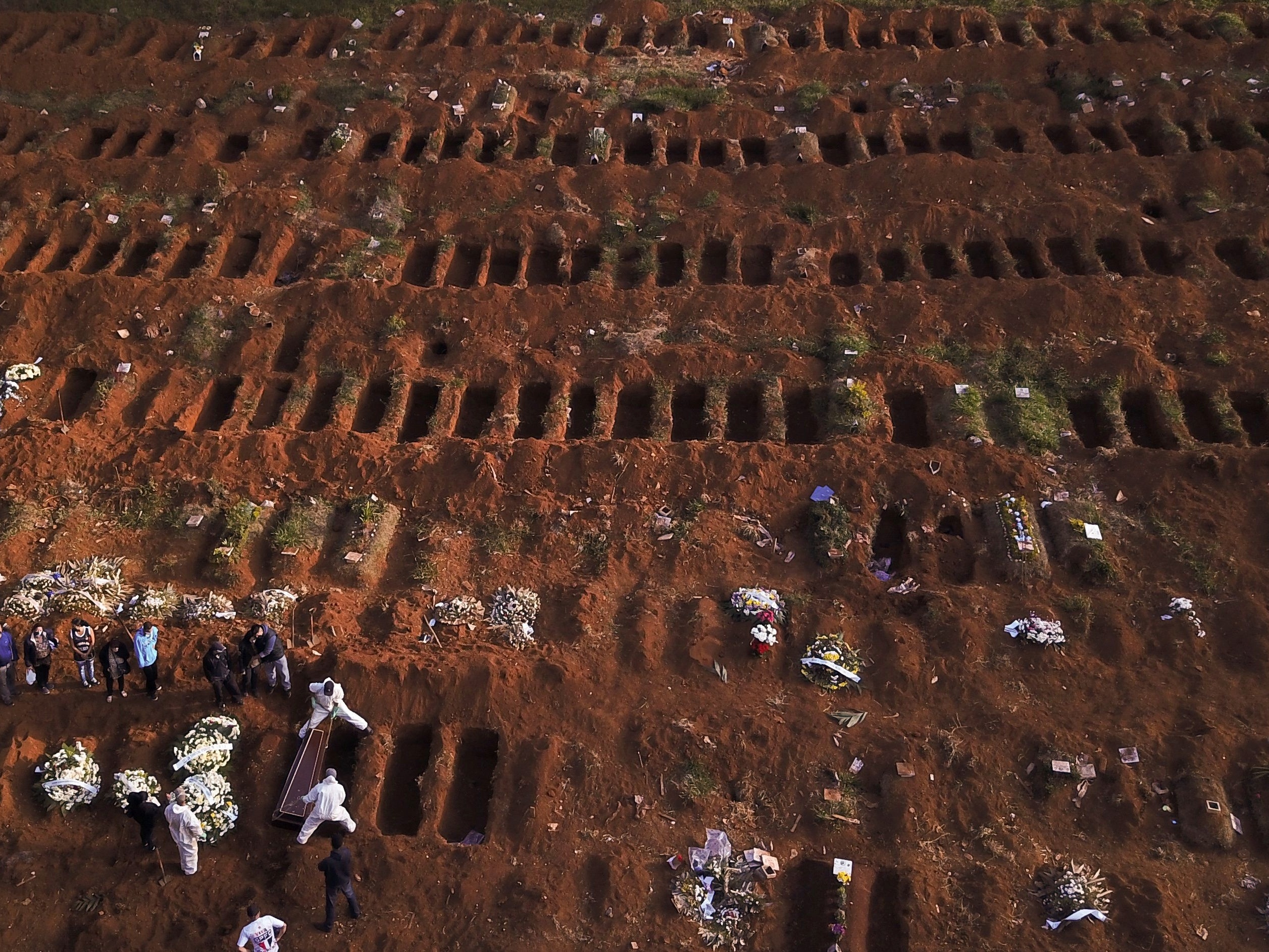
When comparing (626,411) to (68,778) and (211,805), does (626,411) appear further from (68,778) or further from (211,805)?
(68,778)

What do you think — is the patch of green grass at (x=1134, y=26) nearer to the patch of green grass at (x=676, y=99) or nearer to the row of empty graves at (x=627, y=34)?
the row of empty graves at (x=627, y=34)

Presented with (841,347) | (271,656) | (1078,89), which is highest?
(1078,89)

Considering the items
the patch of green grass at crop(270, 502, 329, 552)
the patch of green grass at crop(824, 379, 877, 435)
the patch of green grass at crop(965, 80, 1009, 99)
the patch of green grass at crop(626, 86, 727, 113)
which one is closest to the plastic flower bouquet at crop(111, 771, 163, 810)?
the patch of green grass at crop(270, 502, 329, 552)

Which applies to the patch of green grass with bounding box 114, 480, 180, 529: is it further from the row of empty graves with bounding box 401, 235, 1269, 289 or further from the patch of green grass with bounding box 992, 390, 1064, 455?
the patch of green grass with bounding box 992, 390, 1064, 455

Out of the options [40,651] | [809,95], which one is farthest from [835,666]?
[809,95]

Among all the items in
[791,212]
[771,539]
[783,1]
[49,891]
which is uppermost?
[783,1]

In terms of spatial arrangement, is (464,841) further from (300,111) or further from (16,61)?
(16,61)

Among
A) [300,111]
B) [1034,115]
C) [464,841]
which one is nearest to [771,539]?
[464,841]
